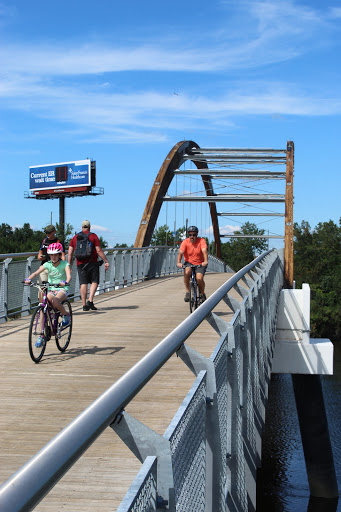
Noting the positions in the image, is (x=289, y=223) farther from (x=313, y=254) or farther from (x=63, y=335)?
(x=313, y=254)

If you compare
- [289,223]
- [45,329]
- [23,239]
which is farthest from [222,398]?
[23,239]

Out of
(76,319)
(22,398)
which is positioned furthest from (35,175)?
(22,398)

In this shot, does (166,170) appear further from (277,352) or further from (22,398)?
(22,398)

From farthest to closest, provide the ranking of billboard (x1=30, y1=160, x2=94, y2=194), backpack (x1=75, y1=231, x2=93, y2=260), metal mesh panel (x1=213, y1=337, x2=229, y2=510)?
billboard (x1=30, y1=160, x2=94, y2=194) < backpack (x1=75, y1=231, x2=93, y2=260) < metal mesh panel (x1=213, y1=337, x2=229, y2=510)

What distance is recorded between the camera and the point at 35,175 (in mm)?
79312

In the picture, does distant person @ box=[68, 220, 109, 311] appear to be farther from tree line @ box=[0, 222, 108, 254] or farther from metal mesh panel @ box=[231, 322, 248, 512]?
tree line @ box=[0, 222, 108, 254]

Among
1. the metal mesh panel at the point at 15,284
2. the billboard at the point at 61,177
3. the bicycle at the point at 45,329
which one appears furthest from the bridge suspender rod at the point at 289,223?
the billboard at the point at 61,177

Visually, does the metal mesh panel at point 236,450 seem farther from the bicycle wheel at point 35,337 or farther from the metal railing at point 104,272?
the metal railing at point 104,272

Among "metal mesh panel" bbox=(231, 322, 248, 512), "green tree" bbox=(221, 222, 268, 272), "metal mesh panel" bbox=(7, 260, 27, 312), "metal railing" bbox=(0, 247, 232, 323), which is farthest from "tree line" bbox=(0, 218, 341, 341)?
"metal mesh panel" bbox=(231, 322, 248, 512)

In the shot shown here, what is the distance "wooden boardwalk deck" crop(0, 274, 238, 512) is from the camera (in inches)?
167

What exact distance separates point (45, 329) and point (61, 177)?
6959 cm

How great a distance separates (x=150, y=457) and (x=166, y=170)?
107 feet

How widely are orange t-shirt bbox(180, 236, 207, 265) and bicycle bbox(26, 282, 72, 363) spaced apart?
4437mm

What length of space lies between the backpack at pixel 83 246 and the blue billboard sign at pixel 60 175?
63.0 m
